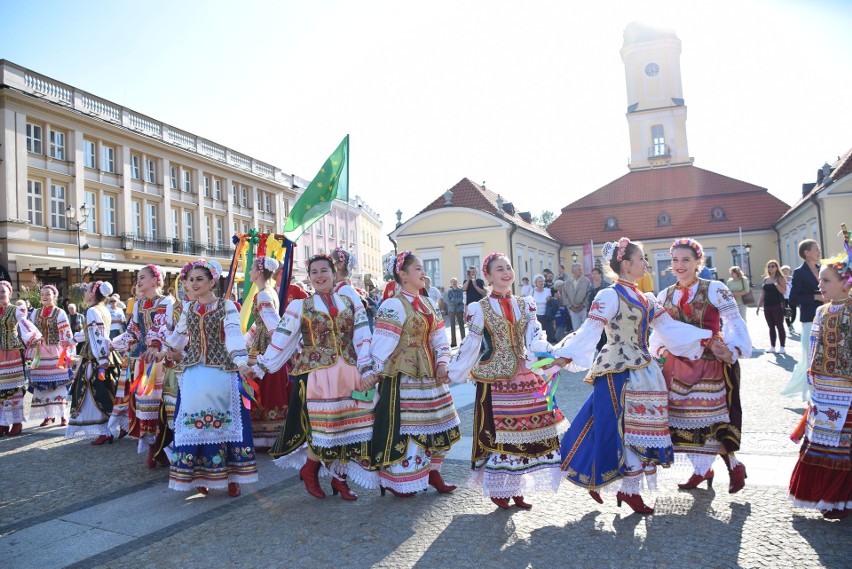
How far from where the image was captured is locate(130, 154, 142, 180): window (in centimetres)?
3419

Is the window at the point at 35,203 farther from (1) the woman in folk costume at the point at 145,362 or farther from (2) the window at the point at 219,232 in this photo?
(1) the woman in folk costume at the point at 145,362

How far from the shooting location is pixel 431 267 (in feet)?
117

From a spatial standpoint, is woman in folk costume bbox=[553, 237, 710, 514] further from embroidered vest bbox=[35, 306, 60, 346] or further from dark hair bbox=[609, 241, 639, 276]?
embroidered vest bbox=[35, 306, 60, 346]

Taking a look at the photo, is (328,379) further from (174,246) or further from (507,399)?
(174,246)

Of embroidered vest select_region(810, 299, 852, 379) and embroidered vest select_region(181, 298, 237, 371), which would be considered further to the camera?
embroidered vest select_region(181, 298, 237, 371)

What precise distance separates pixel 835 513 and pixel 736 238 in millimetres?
38139

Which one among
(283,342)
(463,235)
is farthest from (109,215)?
(283,342)

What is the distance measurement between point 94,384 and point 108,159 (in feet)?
95.2

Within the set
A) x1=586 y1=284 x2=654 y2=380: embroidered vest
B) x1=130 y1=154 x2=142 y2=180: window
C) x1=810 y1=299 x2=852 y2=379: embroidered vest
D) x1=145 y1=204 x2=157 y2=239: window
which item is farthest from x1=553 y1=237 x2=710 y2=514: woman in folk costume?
x1=145 y1=204 x2=157 y2=239: window

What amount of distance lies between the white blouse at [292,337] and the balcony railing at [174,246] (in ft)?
91.1

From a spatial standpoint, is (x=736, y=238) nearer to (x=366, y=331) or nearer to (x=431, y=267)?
(x=431, y=267)

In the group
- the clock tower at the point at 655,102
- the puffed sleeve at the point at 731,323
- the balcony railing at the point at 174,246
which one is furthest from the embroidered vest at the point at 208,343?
the clock tower at the point at 655,102

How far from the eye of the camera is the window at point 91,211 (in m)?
31.1

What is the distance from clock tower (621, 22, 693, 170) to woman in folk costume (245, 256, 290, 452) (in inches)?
1683
